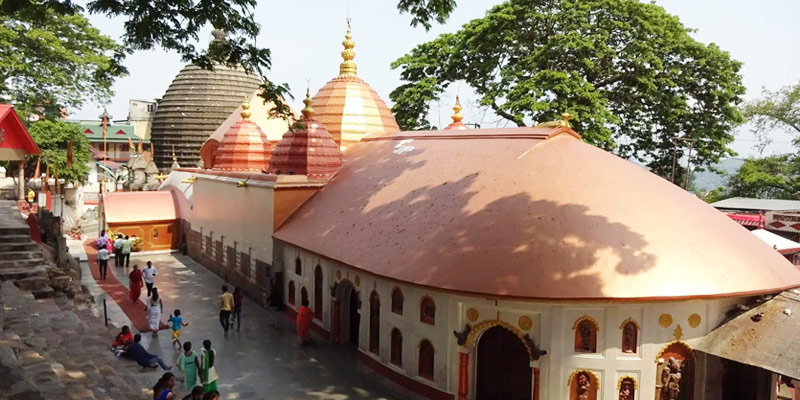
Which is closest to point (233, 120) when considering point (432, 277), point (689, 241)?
point (432, 277)

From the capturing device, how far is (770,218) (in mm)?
25000

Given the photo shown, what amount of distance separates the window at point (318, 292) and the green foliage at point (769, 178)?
27.9m

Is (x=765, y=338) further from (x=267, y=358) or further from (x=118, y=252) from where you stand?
(x=118, y=252)

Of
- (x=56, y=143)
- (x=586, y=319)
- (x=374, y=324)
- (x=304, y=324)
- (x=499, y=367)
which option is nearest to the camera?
(x=586, y=319)

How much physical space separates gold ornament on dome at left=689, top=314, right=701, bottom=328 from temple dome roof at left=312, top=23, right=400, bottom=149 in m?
14.0

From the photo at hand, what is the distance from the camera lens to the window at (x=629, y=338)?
1014cm

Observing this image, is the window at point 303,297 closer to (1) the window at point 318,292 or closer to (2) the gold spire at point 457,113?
(1) the window at point 318,292

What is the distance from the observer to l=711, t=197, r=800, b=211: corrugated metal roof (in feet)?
96.0

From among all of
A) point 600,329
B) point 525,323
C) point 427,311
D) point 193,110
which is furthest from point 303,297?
point 193,110

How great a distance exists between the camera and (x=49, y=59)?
80.5 feet

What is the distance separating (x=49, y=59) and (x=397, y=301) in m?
20.6

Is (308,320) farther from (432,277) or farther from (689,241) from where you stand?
(689,241)

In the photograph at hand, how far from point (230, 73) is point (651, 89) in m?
25.3

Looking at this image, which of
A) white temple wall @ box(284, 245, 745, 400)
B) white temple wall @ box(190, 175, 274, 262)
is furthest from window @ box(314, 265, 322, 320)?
white temple wall @ box(284, 245, 745, 400)
